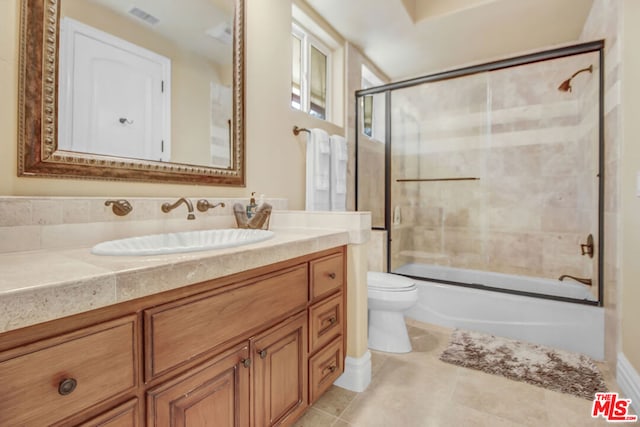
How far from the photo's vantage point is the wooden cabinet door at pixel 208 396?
74cm

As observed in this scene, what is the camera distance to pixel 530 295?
221 cm

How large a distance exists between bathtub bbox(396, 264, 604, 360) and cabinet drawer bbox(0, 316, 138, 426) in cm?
226

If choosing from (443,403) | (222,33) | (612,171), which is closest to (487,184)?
(612,171)

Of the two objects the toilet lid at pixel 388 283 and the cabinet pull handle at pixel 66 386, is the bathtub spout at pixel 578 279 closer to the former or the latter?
the toilet lid at pixel 388 283

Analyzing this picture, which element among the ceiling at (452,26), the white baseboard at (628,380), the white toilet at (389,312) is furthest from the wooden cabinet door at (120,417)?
the ceiling at (452,26)

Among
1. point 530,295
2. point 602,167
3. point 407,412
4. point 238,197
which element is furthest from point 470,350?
point 238,197

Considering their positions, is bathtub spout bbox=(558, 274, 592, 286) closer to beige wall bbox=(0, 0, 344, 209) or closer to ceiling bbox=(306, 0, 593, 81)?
ceiling bbox=(306, 0, 593, 81)

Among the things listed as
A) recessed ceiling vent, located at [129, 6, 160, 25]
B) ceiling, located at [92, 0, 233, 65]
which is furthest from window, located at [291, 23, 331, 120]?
recessed ceiling vent, located at [129, 6, 160, 25]

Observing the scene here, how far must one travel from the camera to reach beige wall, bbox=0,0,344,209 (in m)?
1.21

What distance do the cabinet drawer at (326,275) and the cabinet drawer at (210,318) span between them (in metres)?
0.14

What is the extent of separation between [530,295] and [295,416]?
192cm

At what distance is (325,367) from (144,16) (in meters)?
1.74

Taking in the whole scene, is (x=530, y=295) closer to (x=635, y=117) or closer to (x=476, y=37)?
(x=635, y=117)

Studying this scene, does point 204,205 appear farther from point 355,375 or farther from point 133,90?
point 355,375
